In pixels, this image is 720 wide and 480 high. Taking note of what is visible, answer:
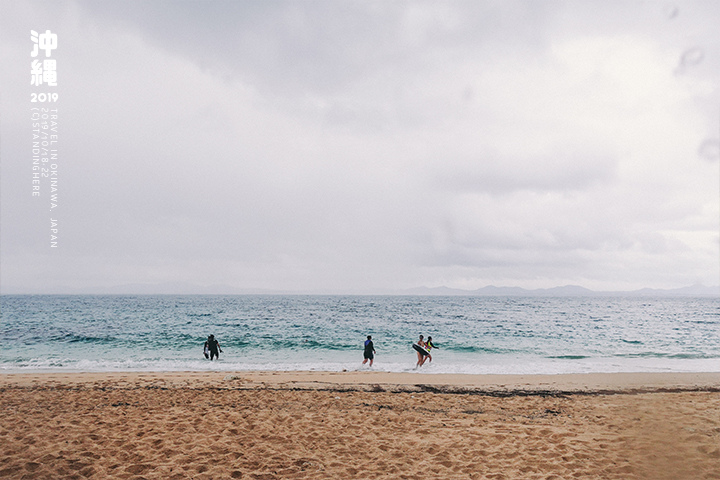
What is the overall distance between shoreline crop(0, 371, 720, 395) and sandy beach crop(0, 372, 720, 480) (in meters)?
0.18

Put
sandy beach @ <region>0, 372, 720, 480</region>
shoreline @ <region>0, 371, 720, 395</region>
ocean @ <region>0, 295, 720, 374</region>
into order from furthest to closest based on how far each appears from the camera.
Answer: ocean @ <region>0, 295, 720, 374</region>, shoreline @ <region>0, 371, 720, 395</region>, sandy beach @ <region>0, 372, 720, 480</region>

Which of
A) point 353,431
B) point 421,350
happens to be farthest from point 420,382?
point 353,431

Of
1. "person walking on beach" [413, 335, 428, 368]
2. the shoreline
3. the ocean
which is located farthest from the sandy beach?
the ocean

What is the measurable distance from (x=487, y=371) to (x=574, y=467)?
42.7 feet

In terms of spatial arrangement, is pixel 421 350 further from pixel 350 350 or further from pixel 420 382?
pixel 350 350

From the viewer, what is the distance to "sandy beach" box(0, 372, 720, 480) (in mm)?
6498

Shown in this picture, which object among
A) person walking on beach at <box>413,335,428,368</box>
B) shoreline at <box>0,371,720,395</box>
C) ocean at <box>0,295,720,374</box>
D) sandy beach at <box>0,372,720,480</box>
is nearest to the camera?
sandy beach at <box>0,372,720,480</box>

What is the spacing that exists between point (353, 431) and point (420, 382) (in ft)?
23.1

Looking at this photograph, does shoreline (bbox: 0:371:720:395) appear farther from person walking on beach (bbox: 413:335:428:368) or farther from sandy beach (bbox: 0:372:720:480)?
person walking on beach (bbox: 413:335:428:368)

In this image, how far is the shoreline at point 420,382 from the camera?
13.5 m

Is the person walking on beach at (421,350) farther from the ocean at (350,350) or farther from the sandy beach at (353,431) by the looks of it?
the sandy beach at (353,431)

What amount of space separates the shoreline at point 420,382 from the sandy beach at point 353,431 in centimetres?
18

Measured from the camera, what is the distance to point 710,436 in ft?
24.9

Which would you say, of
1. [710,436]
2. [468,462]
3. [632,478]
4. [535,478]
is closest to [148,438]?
[468,462]
